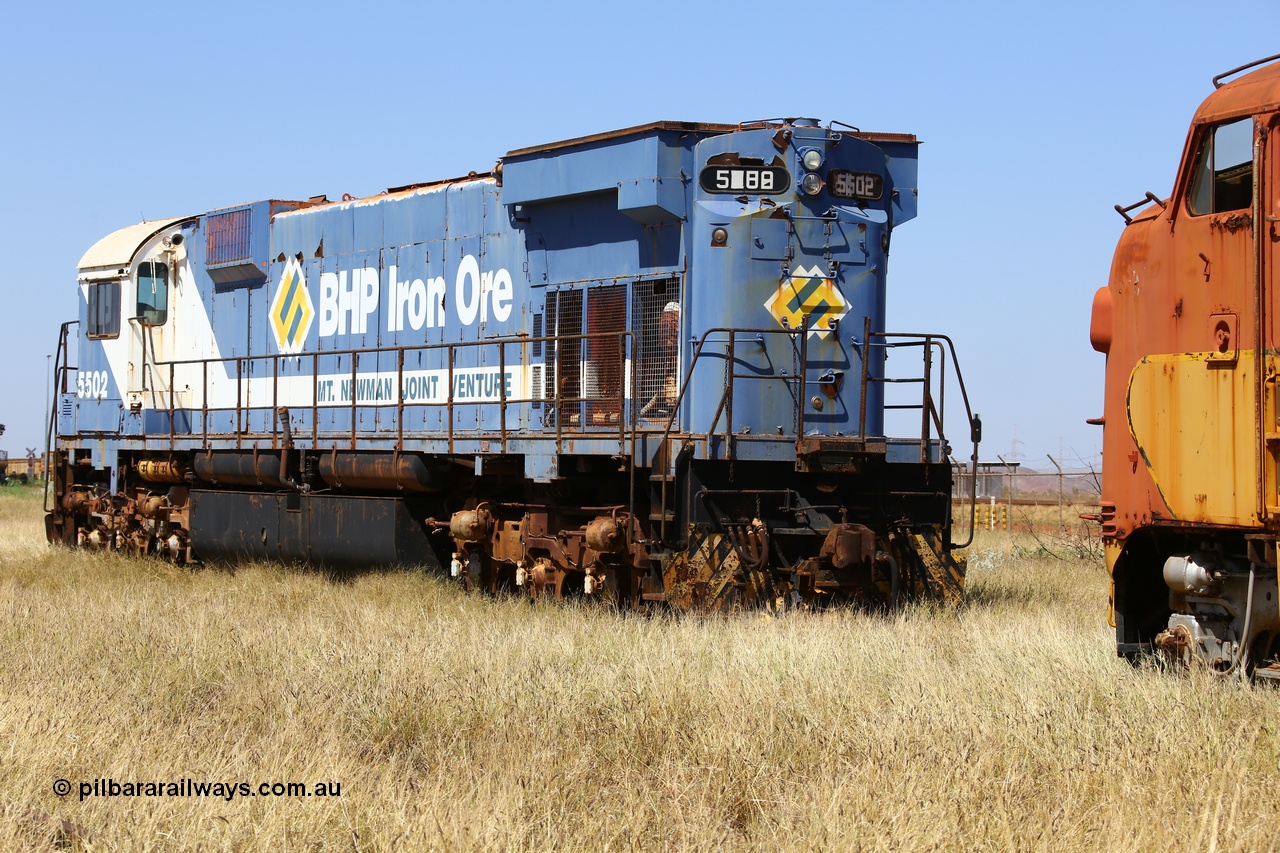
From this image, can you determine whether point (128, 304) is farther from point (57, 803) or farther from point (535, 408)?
point (57, 803)

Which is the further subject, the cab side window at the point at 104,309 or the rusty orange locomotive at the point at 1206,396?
the cab side window at the point at 104,309

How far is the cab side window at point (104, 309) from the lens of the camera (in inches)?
709

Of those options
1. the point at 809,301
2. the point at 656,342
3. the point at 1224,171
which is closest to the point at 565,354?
the point at 656,342

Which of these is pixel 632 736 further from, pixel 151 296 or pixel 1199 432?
pixel 151 296

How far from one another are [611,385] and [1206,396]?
6182mm

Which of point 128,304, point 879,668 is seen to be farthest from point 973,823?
point 128,304

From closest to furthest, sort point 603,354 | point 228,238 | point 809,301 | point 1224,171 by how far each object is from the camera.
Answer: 1. point 1224,171
2. point 809,301
3. point 603,354
4. point 228,238

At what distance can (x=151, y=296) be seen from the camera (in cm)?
1775

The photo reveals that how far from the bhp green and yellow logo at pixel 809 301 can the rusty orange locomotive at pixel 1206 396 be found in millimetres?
3943

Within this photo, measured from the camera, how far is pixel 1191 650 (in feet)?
23.7

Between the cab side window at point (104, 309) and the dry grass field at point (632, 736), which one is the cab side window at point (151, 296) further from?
the dry grass field at point (632, 736)

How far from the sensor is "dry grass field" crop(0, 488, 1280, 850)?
5406 millimetres

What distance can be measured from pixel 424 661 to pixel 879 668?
281 cm

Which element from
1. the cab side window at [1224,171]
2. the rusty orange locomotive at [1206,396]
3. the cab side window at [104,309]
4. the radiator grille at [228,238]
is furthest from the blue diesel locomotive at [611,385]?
the cab side window at [1224,171]
